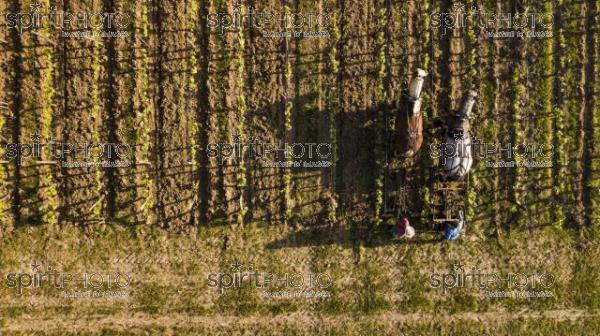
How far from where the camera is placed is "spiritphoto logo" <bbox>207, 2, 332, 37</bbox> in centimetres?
1323

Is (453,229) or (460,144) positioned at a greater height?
(460,144)

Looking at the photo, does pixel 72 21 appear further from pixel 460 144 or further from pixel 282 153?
pixel 460 144

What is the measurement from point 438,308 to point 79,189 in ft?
38.4

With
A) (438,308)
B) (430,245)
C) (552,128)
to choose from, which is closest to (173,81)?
(430,245)

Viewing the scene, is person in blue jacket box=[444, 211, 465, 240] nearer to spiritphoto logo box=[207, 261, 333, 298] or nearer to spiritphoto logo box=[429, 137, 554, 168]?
spiritphoto logo box=[429, 137, 554, 168]

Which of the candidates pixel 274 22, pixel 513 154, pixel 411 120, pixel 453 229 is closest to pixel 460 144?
pixel 411 120

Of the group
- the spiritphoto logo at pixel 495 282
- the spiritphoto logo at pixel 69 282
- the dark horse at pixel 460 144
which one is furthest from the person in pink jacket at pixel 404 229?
the spiritphoto logo at pixel 69 282

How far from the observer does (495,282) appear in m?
13.3

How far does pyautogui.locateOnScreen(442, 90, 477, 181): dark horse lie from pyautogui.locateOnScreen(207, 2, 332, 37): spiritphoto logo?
15.7ft

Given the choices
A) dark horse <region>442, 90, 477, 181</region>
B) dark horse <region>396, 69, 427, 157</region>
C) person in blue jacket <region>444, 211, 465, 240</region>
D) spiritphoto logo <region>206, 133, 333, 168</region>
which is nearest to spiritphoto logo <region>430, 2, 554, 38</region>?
dark horse <region>396, 69, 427, 157</region>

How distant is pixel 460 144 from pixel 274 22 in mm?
6820

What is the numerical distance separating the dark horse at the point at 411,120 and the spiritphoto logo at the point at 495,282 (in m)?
4.17

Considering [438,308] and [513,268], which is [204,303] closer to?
[438,308]

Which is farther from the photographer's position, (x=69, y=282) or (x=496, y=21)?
(x=496, y=21)
